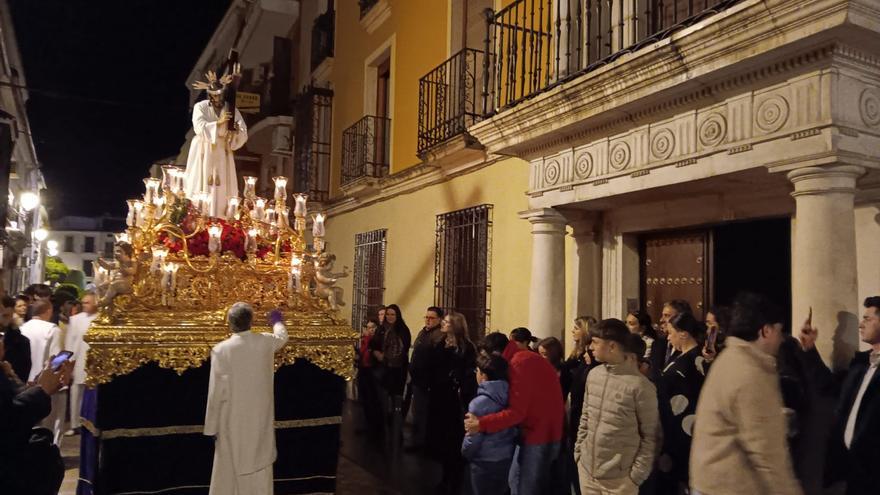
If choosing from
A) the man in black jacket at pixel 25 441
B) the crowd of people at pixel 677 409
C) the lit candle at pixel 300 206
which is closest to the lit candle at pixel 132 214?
the lit candle at pixel 300 206

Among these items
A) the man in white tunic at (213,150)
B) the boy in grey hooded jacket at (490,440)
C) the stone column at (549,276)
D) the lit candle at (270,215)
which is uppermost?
the man in white tunic at (213,150)

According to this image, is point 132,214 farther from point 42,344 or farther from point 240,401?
point 42,344

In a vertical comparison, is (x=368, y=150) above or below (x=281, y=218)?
above

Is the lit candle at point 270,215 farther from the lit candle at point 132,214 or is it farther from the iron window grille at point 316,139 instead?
the iron window grille at point 316,139

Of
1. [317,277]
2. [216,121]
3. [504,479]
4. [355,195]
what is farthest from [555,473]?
[355,195]

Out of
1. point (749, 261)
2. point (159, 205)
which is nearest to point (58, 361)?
point (159, 205)

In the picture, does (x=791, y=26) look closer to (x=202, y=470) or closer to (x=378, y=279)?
(x=202, y=470)

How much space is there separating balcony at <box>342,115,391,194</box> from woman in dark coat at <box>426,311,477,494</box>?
5978 millimetres

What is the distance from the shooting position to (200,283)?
5129 millimetres

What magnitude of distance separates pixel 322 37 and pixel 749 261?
1206 cm

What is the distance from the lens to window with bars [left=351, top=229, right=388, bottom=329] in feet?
41.3

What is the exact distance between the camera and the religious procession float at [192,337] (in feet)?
15.4

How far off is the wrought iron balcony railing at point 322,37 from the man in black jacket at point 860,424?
43.6 ft

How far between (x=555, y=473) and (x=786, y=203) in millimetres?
2729
